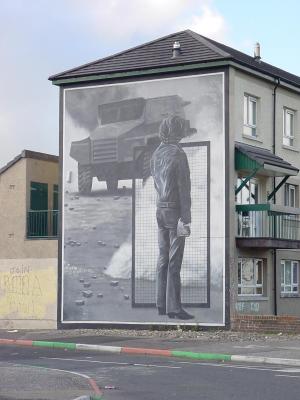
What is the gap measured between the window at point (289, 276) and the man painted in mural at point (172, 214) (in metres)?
4.86

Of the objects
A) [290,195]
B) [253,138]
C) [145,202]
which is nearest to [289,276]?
[290,195]

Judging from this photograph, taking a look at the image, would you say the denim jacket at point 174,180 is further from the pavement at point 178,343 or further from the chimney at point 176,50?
the pavement at point 178,343

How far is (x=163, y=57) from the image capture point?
2942cm

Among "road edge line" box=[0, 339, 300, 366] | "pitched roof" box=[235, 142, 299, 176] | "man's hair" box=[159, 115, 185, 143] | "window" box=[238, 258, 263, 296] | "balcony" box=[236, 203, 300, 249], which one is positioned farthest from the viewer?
"window" box=[238, 258, 263, 296]

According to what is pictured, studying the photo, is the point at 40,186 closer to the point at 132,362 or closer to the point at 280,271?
the point at 280,271

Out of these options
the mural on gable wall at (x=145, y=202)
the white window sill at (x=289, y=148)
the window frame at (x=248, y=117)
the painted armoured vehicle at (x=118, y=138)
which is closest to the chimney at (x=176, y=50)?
the mural on gable wall at (x=145, y=202)

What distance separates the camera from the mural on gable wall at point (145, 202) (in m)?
27.9

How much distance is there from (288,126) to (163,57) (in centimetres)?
577

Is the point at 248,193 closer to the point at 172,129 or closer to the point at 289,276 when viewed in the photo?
the point at 172,129

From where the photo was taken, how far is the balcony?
2788 centimetres

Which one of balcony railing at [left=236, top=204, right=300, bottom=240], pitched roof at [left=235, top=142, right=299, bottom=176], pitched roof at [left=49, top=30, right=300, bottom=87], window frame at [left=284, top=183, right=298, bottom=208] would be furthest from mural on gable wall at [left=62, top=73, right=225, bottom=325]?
window frame at [left=284, top=183, right=298, bottom=208]

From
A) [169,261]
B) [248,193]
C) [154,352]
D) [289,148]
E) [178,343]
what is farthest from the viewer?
[289,148]

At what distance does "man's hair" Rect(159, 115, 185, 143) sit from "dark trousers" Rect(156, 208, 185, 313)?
7.98 feet

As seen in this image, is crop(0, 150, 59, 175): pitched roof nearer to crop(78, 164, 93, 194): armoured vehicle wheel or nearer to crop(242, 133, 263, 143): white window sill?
crop(78, 164, 93, 194): armoured vehicle wheel
